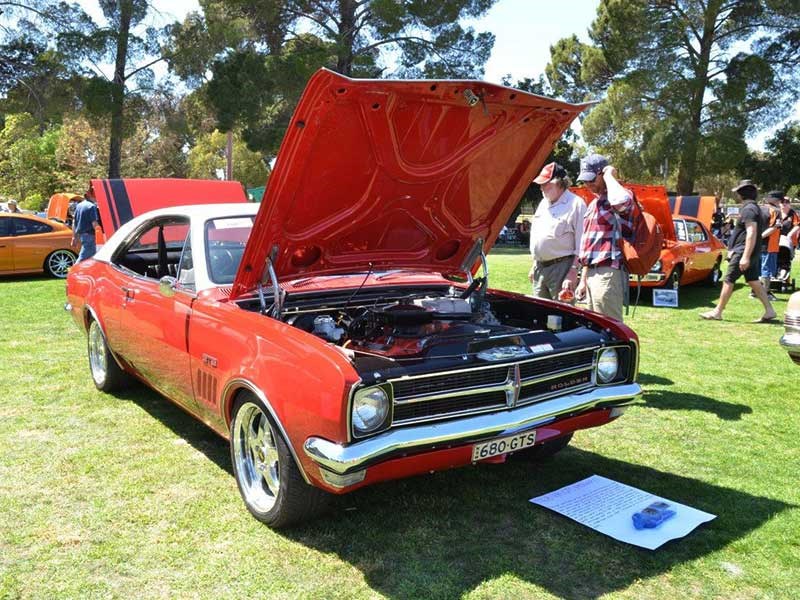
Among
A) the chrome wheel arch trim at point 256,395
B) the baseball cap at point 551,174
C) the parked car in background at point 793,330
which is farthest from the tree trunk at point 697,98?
the chrome wheel arch trim at point 256,395

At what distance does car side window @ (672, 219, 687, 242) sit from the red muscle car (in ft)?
29.0

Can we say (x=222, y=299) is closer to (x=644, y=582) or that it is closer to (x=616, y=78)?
(x=644, y=582)

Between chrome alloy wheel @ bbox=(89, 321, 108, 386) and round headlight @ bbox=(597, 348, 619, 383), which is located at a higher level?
round headlight @ bbox=(597, 348, 619, 383)

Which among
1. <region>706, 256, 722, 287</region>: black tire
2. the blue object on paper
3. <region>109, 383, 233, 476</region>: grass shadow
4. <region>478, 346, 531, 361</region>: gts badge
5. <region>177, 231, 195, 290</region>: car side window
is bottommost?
<region>109, 383, 233, 476</region>: grass shadow

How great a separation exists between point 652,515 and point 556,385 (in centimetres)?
78

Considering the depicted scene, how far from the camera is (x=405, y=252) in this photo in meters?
4.60

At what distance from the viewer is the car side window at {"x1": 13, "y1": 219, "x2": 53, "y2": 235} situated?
13.5 metres

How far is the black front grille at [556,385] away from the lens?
3393 millimetres

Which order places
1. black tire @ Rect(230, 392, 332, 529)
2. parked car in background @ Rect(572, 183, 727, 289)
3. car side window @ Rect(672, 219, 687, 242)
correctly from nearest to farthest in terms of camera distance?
black tire @ Rect(230, 392, 332, 529), parked car in background @ Rect(572, 183, 727, 289), car side window @ Rect(672, 219, 687, 242)

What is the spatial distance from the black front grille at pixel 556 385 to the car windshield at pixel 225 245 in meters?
1.81

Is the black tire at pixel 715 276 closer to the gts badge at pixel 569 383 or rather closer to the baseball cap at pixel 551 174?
the baseball cap at pixel 551 174

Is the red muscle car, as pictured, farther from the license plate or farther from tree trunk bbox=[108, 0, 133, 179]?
tree trunk bbox=[108, 0, 133, 179]

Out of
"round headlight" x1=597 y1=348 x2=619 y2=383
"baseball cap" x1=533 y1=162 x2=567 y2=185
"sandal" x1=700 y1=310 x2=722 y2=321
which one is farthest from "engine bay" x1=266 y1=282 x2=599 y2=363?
"sandal" x1=700 y1=310 x2=722 y2=321

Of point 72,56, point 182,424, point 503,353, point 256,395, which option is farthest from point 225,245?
point 72,56
